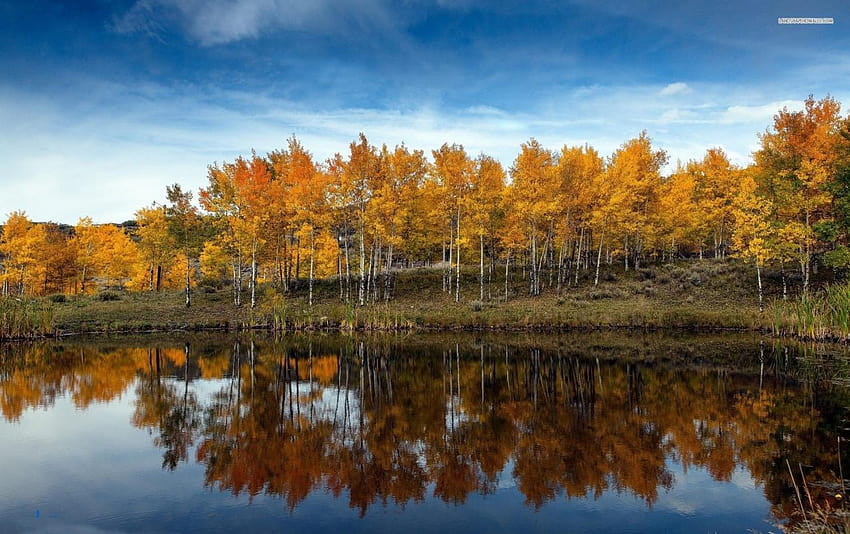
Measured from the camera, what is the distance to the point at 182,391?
16922 mm

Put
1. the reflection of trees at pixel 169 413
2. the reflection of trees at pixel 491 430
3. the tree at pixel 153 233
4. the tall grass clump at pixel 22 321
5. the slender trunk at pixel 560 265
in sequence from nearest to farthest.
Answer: the reflection of trees at pixel 491 430 < the reflection of trees at pixel 169 413 < the tall grass clump at pixel 22 321 < the slender trunk at pixel 560 265 < the tree at pixel 153 233

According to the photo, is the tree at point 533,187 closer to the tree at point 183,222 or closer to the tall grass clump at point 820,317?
the tall grass clump at point 820,317

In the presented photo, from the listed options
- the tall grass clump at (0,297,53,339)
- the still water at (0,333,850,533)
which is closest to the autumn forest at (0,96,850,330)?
the tall grass clump at (0,297,53,339)

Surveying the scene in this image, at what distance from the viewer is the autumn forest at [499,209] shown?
3441 cm

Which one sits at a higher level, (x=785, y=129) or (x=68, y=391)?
(x=785, y=129)

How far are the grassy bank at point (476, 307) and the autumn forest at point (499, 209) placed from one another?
1237 mm

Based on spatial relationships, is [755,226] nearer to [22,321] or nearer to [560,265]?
[560,265]

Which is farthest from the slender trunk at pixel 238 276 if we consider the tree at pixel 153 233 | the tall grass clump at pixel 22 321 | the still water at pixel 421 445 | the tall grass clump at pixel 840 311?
the tall grass clump at pixel 840 311

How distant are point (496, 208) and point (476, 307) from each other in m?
8.86

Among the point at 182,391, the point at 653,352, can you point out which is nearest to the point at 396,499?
the point at 182,391

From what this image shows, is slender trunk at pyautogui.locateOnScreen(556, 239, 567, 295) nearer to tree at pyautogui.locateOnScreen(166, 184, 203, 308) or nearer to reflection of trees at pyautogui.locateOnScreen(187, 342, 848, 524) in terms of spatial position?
reflection of trees at pyautogui.locateOnScreen(187, 342, 848, 524)

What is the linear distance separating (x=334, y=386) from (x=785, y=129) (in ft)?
116

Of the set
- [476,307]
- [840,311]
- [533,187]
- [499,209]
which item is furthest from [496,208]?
[840,311]

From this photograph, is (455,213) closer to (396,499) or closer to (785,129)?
(785,129)
